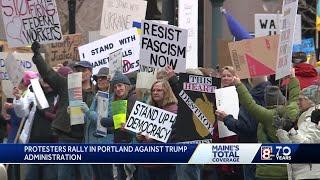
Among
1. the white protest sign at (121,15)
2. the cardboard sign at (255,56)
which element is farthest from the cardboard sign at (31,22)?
the cardboard sign at (255,56)

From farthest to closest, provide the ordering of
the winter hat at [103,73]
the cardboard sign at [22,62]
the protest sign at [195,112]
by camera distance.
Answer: the cardboard sign at [22,62]
the winter hat at [103,73]
the protest sign at [195,112]

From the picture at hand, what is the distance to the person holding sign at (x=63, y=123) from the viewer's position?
10.4 m

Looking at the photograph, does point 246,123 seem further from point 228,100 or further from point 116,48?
point 116,48

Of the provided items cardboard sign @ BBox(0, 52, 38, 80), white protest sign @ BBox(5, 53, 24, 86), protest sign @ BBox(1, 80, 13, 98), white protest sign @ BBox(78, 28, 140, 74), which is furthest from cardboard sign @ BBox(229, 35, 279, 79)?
protest sign @ BBox(1, 80, 13, 98)

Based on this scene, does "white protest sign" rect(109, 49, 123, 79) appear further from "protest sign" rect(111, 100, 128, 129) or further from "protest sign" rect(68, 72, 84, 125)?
"protest sign" rect(111, 100, 128, 129)

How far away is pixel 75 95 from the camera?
402 inches

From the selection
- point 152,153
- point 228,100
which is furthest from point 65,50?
point 152,153

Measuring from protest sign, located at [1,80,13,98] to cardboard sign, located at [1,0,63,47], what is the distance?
3.59ft

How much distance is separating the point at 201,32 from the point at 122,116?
1207 cm

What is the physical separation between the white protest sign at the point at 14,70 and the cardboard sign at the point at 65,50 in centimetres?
99

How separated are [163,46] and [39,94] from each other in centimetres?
175

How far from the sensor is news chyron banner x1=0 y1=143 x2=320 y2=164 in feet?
27.4

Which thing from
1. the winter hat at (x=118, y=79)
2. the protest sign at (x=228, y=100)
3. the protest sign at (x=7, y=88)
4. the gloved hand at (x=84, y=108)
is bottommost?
the protest sign at (x=7, y=88)

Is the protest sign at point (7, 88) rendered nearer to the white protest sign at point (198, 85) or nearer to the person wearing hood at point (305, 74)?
the white protest sign at point (198, 85)
